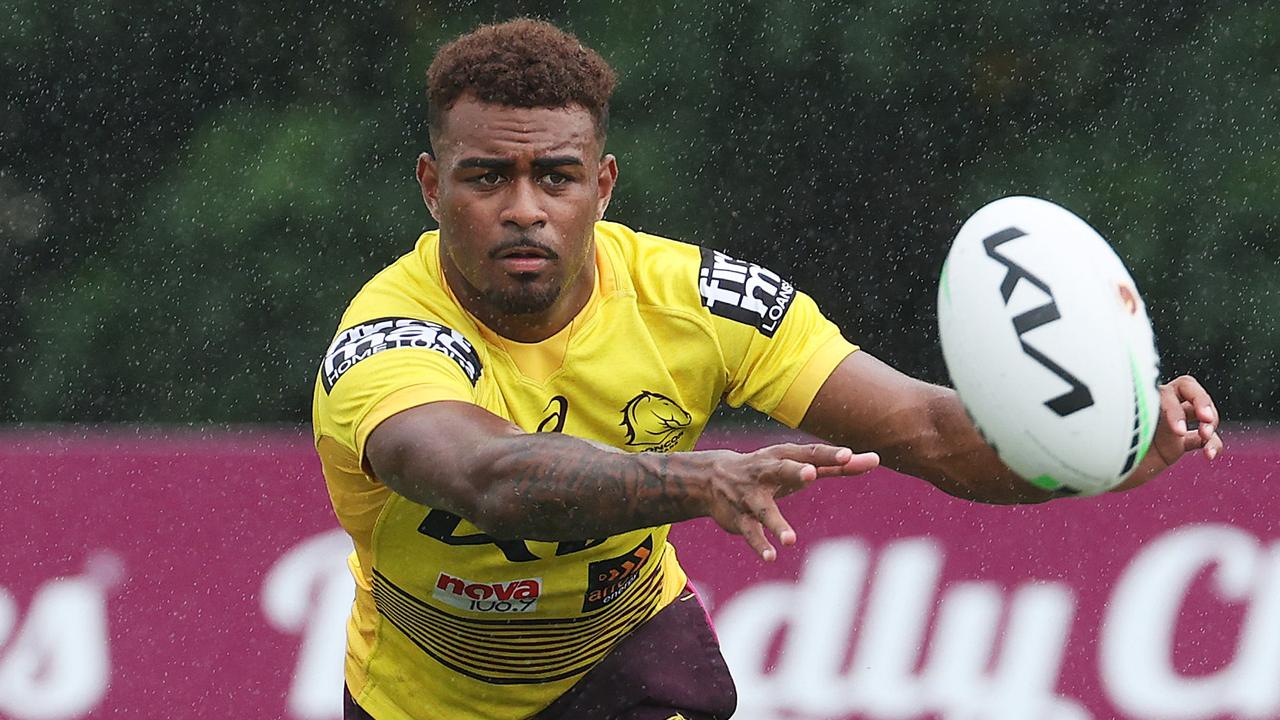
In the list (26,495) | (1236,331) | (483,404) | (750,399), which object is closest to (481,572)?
(483,404)

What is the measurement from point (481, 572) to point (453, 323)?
57 centimetres

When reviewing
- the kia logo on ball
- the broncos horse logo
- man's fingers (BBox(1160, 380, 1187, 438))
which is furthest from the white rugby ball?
the broncos horse logo

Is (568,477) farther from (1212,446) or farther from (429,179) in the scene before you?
(1212,446)

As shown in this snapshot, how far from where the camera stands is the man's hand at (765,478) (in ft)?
12.3

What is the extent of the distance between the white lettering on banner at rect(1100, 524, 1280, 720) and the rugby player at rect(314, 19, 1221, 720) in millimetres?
2793

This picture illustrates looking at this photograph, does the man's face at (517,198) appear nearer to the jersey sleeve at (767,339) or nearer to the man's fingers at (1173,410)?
the jersey sleeve at (767,339)

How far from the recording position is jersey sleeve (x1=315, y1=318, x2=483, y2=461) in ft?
14.3

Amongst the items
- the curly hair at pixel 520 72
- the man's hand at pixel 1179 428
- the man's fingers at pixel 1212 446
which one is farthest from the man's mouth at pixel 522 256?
the man's fingers at pixel 1212 446

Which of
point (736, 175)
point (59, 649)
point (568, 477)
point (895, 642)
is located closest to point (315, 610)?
point (59, 649)

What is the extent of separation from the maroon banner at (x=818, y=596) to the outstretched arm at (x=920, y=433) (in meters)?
2.72

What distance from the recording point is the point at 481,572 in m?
4.87

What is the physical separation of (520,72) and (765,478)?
131 cm

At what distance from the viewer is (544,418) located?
4770mm

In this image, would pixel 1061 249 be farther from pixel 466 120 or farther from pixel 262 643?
pixel 262 643
